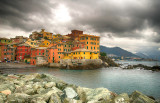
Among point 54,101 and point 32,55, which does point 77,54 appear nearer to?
point 32,55

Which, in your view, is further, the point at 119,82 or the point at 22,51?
the point at 22,51

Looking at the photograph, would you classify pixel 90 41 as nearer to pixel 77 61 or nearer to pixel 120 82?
pixel 77 61

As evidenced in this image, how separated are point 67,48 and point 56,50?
6452 mm

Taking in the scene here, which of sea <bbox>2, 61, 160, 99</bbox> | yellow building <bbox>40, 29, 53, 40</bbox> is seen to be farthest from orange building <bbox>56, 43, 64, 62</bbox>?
yellow building <bbox>40, 29, 53, 40</bbox>

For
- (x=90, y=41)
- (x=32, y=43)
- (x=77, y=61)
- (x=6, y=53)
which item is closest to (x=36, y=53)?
(x=32, y=43)

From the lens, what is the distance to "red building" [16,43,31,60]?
69.1 metres

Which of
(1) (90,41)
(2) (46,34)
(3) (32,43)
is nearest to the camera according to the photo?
(1) (90,41)

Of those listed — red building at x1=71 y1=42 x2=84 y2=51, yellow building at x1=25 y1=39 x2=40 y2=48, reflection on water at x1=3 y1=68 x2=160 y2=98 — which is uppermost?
yellow building at x1=25 y1=39 x2=40 y2=48

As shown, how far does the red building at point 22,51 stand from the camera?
2721 inches

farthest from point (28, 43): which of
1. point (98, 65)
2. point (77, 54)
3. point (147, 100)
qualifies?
point (147, 100)

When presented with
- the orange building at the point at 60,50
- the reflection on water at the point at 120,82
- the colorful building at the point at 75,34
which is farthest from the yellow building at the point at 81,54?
the colorful building at the point at 75,34

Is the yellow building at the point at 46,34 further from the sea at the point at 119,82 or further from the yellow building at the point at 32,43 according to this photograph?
the sea at the point at 119,82

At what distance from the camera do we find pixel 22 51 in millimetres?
70000

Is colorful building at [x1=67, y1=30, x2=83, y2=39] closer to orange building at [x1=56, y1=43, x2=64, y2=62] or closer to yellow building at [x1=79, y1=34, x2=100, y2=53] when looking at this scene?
yellow building at [x1=79, y1=34, x2=100, y2=53]
